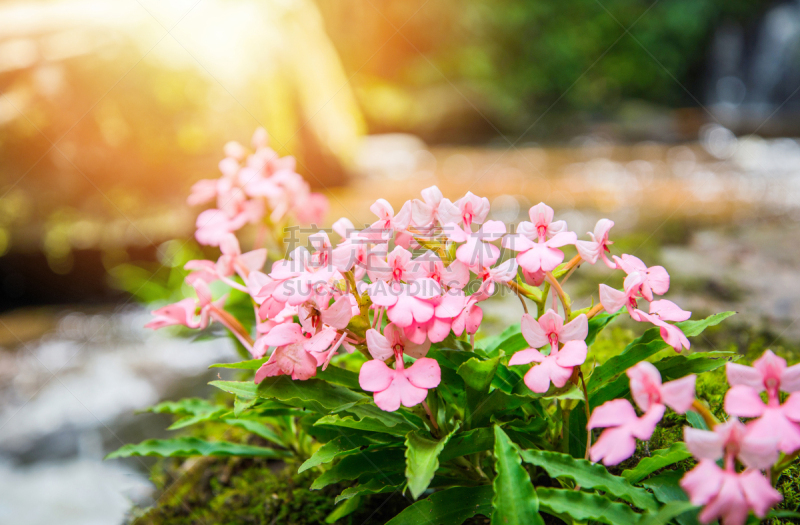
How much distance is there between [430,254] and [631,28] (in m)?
13.7

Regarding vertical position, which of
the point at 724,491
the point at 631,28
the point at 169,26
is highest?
the point at 631,28

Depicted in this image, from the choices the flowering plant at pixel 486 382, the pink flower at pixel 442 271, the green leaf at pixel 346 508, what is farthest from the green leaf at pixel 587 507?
the green leaf at pixel 346 508

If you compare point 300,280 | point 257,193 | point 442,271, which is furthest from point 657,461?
point 257,193

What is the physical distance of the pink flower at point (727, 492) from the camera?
27.5 inches

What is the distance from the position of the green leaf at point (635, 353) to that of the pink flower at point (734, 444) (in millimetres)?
375

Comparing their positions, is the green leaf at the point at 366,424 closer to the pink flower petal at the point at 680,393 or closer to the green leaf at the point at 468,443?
the green leaf at the point at 468,443

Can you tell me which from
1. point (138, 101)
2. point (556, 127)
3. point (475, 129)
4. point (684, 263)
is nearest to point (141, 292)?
point (138, 101)

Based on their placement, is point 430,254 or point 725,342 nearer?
point 430,254

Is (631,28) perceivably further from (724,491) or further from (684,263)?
(724,491)

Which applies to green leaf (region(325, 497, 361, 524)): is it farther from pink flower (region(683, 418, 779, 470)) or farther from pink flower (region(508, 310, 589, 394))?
pink flower (region(683, 418, 779, 470))

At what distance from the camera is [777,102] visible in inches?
391

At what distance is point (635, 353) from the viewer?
1124mm

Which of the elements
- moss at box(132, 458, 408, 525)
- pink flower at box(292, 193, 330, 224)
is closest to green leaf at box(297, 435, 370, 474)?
moss at box(132, 458, 408, 525)

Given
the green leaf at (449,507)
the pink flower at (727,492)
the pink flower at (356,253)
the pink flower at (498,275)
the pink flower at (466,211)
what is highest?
the pink flower at (466,211)
